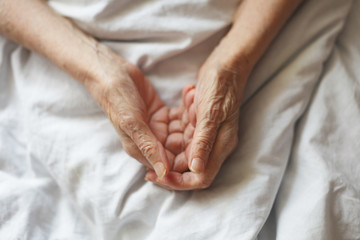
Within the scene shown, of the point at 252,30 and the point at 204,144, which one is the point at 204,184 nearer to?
the point at 204,144

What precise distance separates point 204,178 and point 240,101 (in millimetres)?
225

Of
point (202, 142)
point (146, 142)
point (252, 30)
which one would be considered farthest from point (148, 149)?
point (252, 30)

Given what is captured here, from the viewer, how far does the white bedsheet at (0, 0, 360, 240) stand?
699 mm

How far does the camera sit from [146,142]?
2.33 feet

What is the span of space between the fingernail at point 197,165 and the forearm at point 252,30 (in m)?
0.27

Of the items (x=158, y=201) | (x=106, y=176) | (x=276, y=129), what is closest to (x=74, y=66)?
(x=106, y=176)

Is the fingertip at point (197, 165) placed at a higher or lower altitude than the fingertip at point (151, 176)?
higher

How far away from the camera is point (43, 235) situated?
0.73m

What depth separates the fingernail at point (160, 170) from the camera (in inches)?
27.2

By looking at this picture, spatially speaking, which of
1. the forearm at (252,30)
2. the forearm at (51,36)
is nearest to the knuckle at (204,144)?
the forearm at (252,30)

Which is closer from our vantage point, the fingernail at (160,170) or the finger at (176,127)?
the fingernail at (160,170)

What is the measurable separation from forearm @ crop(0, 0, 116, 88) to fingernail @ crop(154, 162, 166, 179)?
308 millimetres

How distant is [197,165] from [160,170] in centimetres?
8

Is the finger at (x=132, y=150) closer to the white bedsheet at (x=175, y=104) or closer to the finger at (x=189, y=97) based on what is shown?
the white bedsheet at (x=175, y=104)
